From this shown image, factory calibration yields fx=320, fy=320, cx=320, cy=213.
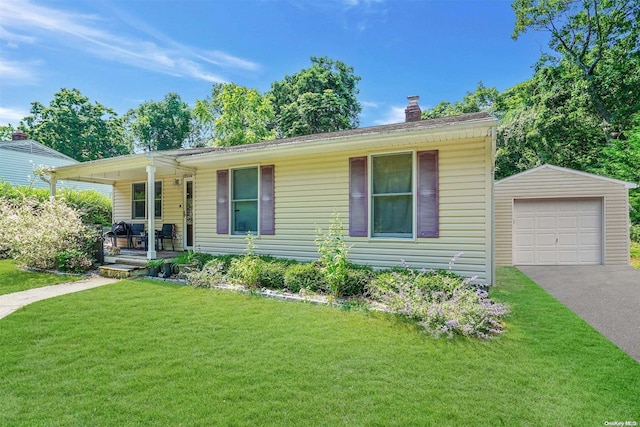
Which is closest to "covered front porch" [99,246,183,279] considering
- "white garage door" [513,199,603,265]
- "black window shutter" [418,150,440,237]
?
"black window shutter" [418,150,440,237]

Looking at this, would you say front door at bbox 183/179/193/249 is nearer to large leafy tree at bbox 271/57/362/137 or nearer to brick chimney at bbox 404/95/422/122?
brick chimney at bbox 404/95/422/122

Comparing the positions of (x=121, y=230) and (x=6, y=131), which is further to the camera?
(x=6, y=131)

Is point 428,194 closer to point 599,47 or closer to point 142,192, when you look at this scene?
point 142,192

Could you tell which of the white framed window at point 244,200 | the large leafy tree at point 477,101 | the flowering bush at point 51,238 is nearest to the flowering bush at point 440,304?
the white framed window at point 244,200

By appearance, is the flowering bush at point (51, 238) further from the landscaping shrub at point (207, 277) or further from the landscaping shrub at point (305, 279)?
the landscaping shrub at point (305, 279)

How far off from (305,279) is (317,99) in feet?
61.1

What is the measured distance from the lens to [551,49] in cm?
1595

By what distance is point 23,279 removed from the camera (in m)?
6.89

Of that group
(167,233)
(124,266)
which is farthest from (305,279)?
(167,233)

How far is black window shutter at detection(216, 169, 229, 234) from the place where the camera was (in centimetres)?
796

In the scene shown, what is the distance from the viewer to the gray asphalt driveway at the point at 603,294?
4.01m

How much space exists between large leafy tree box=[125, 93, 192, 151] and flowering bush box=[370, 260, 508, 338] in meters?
29.8

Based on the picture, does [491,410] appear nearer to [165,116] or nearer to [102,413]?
[102,413]

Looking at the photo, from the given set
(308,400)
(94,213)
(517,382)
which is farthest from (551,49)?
(94,213)
